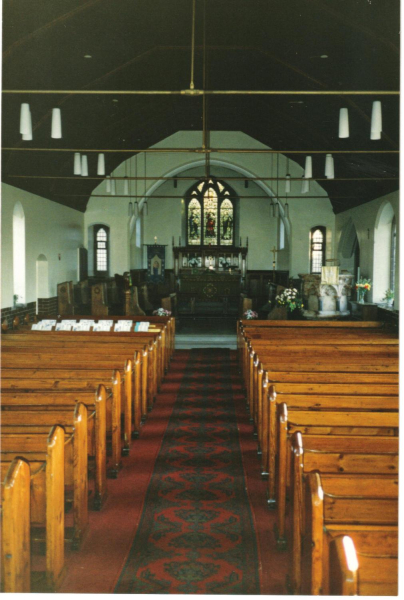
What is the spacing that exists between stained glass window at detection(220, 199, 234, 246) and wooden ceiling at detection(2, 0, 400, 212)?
26.0 ft

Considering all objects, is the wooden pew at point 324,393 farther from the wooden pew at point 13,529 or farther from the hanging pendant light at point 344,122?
the hanging pendant light at point 344,122

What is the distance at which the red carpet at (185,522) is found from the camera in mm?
2949

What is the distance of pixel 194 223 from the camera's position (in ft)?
77.9

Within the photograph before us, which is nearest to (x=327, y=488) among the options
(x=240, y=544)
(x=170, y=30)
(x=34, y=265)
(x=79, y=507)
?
(x=240, y=544)

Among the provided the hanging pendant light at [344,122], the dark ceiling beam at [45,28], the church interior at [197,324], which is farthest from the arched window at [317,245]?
the dark ceiling beam at [45,28]

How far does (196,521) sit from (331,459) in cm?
123

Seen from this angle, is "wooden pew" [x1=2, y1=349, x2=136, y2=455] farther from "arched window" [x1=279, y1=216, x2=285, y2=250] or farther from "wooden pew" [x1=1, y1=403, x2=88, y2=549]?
"arched window" [x1=279, y1=216, x2=285, y2=250]

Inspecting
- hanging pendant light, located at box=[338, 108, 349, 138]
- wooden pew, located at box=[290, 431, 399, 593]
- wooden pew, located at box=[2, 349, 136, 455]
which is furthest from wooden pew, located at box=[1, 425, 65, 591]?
hanging pendant light, located at box=[338, 108, 349, 138]

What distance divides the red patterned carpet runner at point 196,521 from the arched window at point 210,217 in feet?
58.3

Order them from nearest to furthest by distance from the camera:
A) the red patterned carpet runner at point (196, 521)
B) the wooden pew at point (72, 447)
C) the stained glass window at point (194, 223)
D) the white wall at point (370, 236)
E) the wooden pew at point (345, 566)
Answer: the wooden pew at point (345, 566) → the red patterned carpet runner at point (196, 521) → the wooden pew at point (72, 447) → the white wall at point (370, 236) → the stained glass window at point (194, 223)

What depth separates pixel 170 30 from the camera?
9.93 m

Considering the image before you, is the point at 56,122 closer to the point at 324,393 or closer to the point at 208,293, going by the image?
the point at 324,393

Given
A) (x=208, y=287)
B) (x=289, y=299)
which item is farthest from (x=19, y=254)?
(x=208, y=287)

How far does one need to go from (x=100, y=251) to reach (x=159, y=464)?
51.0 ft
